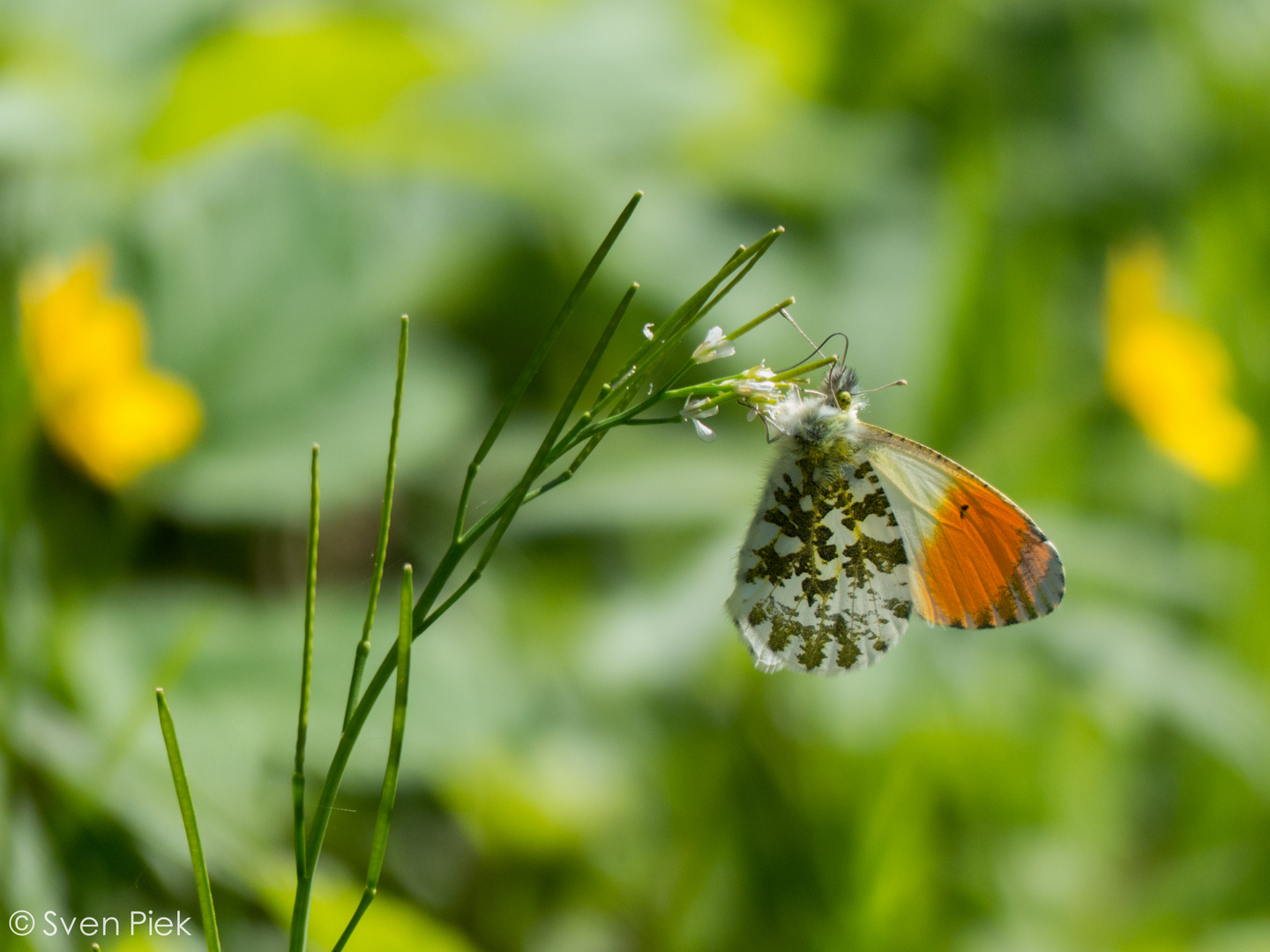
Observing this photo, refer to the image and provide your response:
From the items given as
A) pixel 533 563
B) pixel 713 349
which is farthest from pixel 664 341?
pixel 533 563

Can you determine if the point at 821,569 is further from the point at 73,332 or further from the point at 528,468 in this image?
the point at 73,332

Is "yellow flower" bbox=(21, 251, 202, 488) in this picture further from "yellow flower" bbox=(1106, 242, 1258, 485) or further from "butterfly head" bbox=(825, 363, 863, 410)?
"yellow flower" bbox=(1106, 242, 1258, 485)

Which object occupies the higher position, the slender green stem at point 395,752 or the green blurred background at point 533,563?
the green blurred background at point 533,563

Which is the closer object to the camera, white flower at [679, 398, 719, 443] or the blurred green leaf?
white flower at [679, 398, 719, 443]

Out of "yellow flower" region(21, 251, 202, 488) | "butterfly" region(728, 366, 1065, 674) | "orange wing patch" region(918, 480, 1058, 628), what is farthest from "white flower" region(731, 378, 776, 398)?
"yellow flower" region(21, 251, 202, 488)

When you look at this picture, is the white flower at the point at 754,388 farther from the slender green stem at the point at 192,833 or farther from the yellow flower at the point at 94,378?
→ the yellow flower at the point at 94,378

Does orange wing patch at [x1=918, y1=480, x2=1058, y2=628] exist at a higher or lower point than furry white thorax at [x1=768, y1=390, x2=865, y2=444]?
lower

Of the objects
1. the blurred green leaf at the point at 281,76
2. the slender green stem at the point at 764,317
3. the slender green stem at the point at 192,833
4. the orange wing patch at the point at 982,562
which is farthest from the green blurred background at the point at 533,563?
the slender green stem at the point at 764,317
